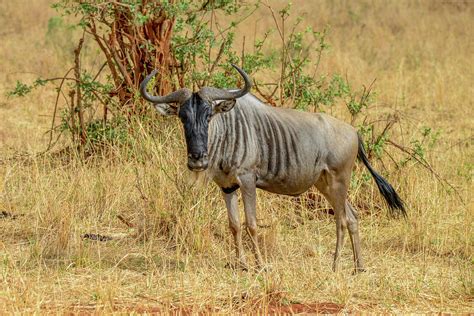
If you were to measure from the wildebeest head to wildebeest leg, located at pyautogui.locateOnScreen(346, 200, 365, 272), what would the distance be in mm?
1181

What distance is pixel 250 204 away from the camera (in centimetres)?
655

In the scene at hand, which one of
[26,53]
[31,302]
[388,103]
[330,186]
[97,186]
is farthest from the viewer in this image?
[26,53]

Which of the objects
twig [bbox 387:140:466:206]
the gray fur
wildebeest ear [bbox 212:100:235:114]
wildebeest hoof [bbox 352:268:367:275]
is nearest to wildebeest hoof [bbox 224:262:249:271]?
the gray fur

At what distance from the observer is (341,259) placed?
23.3 ft

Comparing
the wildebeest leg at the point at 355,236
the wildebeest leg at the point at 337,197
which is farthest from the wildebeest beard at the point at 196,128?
the wildebeest leg at the point at 355,236

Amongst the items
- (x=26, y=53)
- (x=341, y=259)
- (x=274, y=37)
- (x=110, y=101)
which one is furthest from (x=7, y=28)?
(x=341, y=259)

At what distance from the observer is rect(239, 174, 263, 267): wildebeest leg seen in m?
6.52

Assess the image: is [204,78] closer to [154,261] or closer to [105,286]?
[154,261]

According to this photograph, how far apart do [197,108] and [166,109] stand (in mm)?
240

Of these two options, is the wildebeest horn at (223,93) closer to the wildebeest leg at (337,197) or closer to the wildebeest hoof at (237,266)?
the wildebeest leg at (337,197)

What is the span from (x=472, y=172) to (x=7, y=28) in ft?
30.0

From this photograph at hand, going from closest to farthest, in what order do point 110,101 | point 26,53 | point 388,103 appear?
point 110,101
point 388,103
point 26,53

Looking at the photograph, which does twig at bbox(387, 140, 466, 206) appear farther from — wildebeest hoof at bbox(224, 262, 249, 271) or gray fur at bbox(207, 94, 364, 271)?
wildebeest hoof at bbox(224, 262, 249, 271)

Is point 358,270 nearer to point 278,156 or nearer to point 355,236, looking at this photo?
point 355,236
